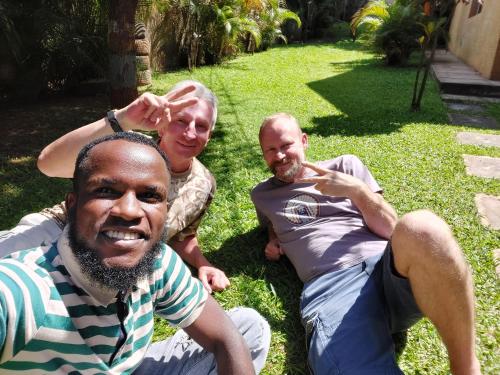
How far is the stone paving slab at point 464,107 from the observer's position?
773 centimetres

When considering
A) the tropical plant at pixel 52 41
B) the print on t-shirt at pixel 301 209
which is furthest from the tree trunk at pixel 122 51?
the print on t-shirt at pixel 301 209

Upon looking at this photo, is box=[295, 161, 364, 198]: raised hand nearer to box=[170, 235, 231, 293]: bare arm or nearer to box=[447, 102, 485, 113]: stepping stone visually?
box=[170, 235, 231, 293]: bare arm

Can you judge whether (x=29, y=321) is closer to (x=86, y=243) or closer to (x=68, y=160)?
(x=86, y=243)

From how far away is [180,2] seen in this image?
11.0 metres

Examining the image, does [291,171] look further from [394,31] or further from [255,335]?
[394,31]

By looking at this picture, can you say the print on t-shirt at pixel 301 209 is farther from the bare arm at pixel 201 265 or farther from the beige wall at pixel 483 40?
the beige wall at pixel 483 40

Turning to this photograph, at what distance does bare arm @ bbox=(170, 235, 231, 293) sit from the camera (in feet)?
8.99

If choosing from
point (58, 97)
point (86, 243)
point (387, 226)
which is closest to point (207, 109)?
point (387, 226)

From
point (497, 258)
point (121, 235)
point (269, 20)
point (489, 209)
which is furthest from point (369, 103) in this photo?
point (269, 20)

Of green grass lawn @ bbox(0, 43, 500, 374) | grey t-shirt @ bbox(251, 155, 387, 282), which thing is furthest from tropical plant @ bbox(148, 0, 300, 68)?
grey t-shirt @ bbox(251, 155, 387, 282)

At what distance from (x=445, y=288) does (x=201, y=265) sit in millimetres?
1598

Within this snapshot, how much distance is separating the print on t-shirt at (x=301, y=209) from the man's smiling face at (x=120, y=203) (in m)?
1.39

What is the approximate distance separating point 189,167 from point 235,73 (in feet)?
30.9

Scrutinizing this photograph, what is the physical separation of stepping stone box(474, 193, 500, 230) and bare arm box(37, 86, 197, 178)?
118 inches
